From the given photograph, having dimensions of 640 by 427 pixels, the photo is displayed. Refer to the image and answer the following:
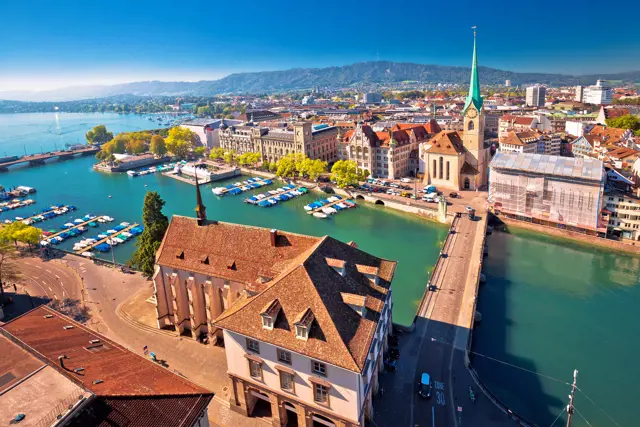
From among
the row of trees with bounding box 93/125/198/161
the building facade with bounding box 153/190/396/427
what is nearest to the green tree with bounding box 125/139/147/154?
the row of trees with bounding box 93/125/198/161

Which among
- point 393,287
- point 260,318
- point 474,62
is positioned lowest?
point 393,287

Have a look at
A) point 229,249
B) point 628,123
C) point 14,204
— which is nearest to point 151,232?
point 229,249

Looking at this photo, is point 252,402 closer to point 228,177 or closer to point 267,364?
point 267,364

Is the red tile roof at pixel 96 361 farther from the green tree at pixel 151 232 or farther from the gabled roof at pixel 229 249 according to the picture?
the green tree at pixel 151 232

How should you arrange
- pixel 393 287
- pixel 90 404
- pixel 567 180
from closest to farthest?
1. pixel 90 404
2. pixel 393 287
3. pixel 567 180

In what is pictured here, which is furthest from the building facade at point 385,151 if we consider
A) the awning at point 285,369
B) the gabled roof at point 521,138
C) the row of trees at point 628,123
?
the awning at point 285,369

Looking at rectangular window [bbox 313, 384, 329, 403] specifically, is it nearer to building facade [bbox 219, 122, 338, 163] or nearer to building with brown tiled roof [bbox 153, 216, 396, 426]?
building with brown tiled roof [bbox 153, 216, 396, 426]

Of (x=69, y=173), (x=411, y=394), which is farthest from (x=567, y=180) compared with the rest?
(x=69, y=173)

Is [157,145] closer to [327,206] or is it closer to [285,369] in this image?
[327,206]
